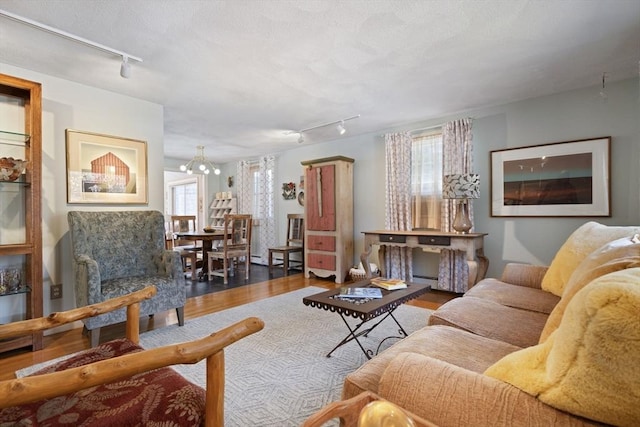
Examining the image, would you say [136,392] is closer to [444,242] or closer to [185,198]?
[444,242]

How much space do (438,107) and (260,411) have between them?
3.57 m

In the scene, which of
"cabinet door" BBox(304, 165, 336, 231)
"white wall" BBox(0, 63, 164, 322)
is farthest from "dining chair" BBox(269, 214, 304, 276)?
"white wall" BBox(0, 63, 164, 322)

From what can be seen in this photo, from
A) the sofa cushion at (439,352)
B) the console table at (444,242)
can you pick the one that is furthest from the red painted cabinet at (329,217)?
the sofa cushion at (439,352)

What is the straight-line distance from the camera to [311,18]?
6.72 ft

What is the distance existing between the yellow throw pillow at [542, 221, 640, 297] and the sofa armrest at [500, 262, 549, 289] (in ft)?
0.43

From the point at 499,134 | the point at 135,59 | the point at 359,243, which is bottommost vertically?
the point at 359,243

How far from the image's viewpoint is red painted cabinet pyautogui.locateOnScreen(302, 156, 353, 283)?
183 inches

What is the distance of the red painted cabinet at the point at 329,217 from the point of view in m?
4.65

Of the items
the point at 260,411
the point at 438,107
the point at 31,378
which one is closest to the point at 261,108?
the point at 438,107

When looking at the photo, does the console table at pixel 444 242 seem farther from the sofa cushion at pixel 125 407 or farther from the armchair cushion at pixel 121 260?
the sofa cushion at pixel 125 407

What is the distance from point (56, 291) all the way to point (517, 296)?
12.8 feet

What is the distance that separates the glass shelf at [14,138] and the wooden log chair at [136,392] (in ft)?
7.18

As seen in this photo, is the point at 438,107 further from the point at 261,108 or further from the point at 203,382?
the point at 203,382

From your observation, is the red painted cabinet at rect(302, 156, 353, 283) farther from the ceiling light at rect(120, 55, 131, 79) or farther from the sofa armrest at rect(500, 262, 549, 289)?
the ceiling light at rect(120, 55, 131, 79)
